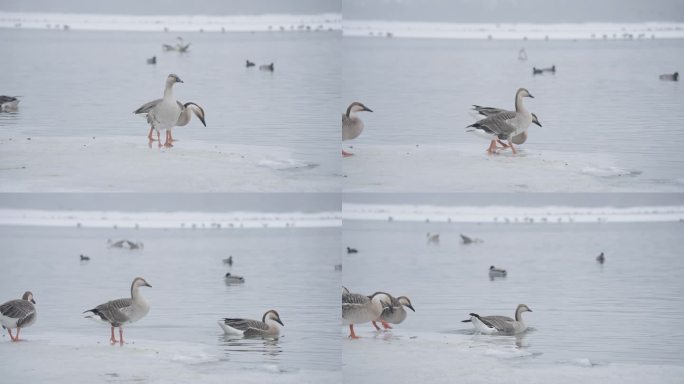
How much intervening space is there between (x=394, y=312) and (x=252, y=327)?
72cm

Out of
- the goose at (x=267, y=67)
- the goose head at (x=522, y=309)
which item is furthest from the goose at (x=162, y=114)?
the goose head at (x=522, y=309)

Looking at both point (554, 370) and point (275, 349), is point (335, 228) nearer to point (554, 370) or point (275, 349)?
point (275, 349)

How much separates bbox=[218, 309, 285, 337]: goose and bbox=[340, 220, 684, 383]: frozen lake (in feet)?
1.18

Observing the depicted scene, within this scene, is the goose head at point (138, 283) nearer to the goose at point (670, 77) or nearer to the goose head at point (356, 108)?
the goose head at point (356, 108)

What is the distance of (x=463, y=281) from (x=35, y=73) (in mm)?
2440

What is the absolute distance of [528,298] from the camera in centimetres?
648

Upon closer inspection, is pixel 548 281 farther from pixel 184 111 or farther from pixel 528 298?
pixel 184 111

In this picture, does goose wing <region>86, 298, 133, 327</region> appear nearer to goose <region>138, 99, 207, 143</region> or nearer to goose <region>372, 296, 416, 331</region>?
goose <region>138, 99, 207, 143</region>

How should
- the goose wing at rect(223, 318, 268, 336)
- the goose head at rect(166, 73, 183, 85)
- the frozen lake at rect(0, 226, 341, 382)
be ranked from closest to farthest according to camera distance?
the frozen lake at rect(0, 226, 341, 382) < the goose wing at rect(223, 318, 268, 336) < the goose head at rect(166, 73, 183, 85)

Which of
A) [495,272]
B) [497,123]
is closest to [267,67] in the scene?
[497,123]

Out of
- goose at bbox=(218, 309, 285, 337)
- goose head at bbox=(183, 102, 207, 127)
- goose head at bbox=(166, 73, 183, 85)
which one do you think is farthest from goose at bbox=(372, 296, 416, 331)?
goose head at bbox=(166, 73, 183, 85)

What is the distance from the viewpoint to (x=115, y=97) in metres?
6.54

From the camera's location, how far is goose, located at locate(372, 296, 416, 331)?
254 inches

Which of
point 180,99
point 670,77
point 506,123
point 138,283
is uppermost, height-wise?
point 670,77
